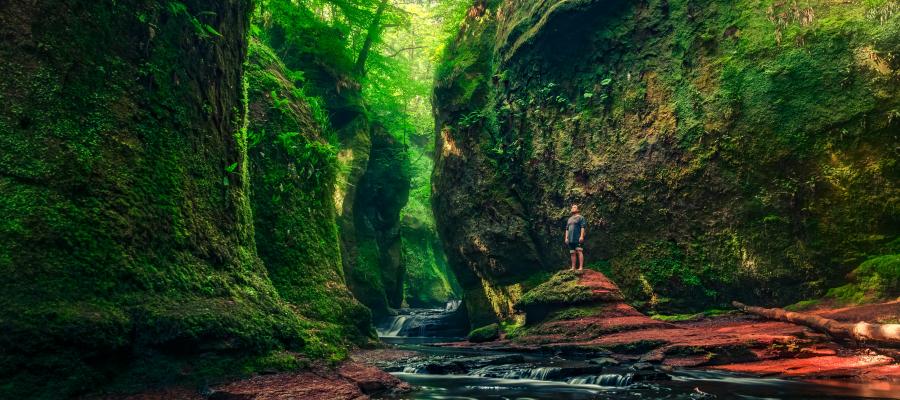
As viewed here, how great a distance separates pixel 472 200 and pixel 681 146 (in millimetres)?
7876

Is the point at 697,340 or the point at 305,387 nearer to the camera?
the point at 305,387

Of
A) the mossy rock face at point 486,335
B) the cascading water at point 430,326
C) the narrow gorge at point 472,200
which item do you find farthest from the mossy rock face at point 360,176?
the mossy rock face at point 486,335

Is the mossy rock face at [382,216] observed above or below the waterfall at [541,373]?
above

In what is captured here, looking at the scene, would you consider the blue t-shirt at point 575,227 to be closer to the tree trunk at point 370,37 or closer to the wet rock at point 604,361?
the wet rock at point 604,361

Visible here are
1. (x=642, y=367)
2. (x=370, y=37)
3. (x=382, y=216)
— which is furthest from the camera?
(x=382, y=216)

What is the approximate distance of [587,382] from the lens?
7617 mm

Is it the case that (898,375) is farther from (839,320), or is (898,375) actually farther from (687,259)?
(687,259)

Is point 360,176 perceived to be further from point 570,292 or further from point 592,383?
point 592,383

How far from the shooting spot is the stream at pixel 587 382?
6129 millimetres

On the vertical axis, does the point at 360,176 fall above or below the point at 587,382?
above

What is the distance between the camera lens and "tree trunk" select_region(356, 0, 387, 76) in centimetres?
2072

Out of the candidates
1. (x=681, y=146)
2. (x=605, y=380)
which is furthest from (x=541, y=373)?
(x=681, y=146)

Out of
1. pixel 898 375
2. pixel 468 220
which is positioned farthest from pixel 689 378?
pixel 468 220

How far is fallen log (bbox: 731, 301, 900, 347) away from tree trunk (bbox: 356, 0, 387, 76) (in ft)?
55.9
